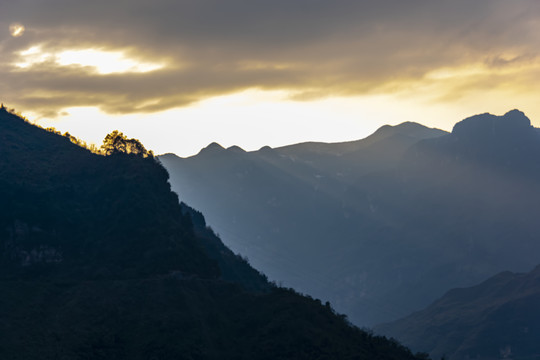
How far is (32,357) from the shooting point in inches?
7776

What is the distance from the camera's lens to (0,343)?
199m

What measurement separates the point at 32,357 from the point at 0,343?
9361mm
